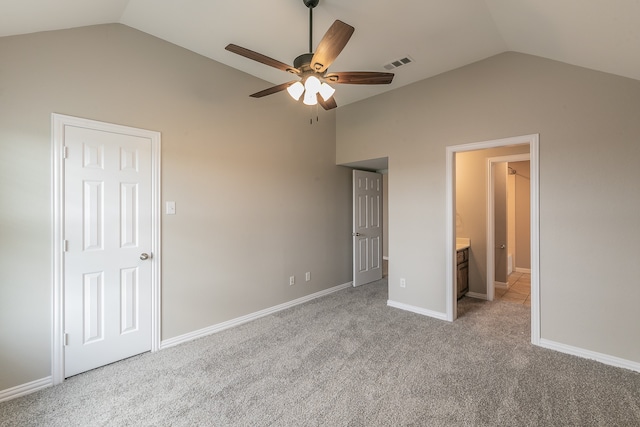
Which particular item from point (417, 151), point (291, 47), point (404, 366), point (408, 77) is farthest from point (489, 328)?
point (291, 47)

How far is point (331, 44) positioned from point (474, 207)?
352 cm

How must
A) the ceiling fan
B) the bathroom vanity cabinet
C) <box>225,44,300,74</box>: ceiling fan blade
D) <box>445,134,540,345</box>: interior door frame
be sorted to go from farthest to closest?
the bathroom vanity cabinet < <box>445,134,540,345</box>: interior door frame < <box>225,44,300,74</box>: ceiling fan blade < the ceiling fan

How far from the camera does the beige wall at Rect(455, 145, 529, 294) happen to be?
405 cm

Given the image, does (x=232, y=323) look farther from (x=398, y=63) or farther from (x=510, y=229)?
(x=510, y=229)

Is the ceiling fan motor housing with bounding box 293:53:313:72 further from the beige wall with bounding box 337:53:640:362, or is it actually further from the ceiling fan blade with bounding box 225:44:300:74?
the beige wall with bounding box 337:53:640:362

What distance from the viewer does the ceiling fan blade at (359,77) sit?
6.65 feet

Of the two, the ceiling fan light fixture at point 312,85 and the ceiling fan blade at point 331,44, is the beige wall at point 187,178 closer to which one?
the ceiling fan light fixture at point 312,85

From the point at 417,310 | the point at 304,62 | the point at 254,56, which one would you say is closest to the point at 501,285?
the point at 417,310

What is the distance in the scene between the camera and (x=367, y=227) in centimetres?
486

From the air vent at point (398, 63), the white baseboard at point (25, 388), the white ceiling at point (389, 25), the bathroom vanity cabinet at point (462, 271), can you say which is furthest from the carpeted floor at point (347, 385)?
the air vent at point (398, 63)

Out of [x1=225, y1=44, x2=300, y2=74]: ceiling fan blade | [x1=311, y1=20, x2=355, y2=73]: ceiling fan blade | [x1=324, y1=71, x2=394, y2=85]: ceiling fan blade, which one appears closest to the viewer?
Result: [x1=311, y1=20, x2=355, y2=73]: ceiling fan blade

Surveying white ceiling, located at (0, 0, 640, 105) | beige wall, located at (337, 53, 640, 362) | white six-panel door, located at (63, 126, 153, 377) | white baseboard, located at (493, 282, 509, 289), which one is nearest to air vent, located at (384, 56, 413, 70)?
white ceiling, located at (0, 0, 640, 105)

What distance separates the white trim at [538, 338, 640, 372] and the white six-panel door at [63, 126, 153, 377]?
12.7 feet

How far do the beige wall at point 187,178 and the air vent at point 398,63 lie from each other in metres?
1.35
